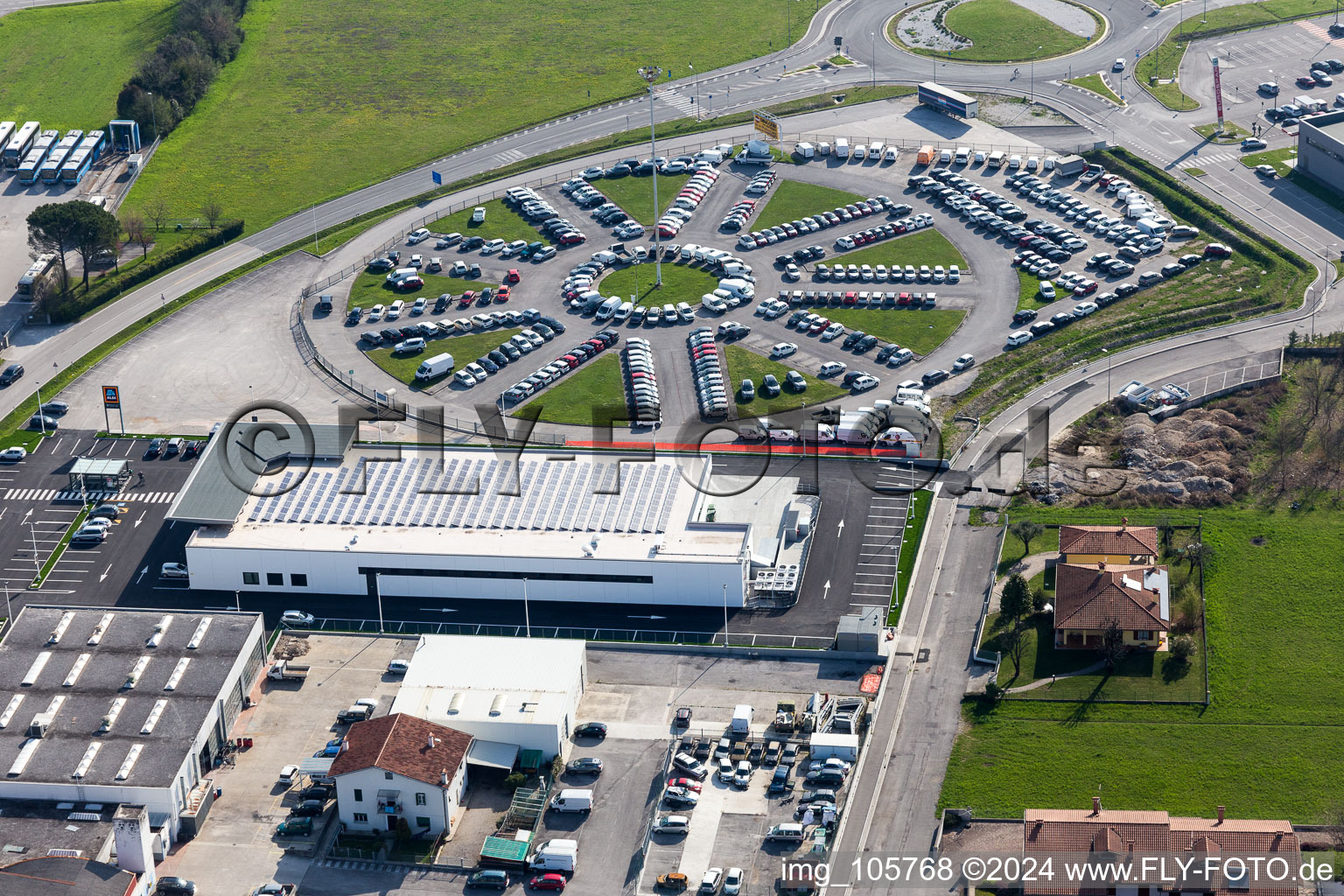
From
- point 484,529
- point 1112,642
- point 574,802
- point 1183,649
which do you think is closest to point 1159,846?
point 1112,642

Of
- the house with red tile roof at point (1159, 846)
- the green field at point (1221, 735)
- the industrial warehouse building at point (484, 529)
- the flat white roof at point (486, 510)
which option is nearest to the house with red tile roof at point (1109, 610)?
the green field at point (1221, 735)

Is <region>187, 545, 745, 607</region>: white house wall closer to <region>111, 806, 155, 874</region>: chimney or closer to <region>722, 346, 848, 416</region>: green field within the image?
<region>722, 346, 848, 416</region>: green field

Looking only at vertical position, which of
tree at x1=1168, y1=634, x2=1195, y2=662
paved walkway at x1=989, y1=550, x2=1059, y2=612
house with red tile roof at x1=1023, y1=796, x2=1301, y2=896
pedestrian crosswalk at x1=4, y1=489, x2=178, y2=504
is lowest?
pedestrian crosswalk at x1=4, y1=489, x2=178, y2=504

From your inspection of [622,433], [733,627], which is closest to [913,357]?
[622,433]

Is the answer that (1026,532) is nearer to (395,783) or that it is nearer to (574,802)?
(574,802)

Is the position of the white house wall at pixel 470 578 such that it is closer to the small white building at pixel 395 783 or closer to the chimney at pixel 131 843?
→ the small white building at pixel 395 783

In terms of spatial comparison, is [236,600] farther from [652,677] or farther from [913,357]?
[913,357]

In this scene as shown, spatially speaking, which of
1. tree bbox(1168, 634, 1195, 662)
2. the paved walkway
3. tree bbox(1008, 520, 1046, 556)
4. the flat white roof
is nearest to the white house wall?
the flat white roof

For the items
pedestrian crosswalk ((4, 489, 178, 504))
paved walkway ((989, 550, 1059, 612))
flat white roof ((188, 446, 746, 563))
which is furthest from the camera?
pedestrian crosswalk ((4, 489, 178, 504))
